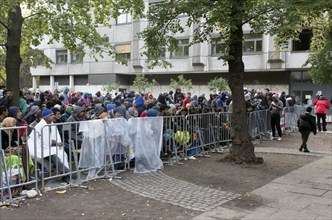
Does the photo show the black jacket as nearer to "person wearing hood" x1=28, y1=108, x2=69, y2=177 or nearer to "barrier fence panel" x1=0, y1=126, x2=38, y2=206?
"person wearing hood" x1=28, y1=108, x2=69, y2=177

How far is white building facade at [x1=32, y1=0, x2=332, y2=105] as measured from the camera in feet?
104

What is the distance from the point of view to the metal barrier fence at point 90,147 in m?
6.97

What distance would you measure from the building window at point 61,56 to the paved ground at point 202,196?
1441 inches

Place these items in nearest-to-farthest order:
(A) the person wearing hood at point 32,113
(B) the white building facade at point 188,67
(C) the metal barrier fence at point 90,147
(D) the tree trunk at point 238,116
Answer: (C) the metal barrier fence at point 90,147 < (A) the person wearing hood at point 32,113 < (D) the tree trunk at point 238,116 < (B) the white building facade at point 188,67

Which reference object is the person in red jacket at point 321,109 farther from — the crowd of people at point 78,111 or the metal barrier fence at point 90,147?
the metal barrier fence at point 90,147

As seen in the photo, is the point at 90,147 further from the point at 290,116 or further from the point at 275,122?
the point at 290,116

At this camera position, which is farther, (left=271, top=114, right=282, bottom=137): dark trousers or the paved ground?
(left=271, top=114, right=282, bottom=137): dark trousers

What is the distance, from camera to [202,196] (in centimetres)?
709

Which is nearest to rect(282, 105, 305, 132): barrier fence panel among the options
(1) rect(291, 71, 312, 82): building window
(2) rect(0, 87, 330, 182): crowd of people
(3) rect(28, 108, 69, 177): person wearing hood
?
(2) rect(0, 87, 330, 182): crowd of people

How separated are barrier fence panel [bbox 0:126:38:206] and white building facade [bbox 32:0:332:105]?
21253 millimetres

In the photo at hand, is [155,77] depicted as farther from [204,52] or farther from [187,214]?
[187,214]

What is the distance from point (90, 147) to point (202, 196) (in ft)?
8.37

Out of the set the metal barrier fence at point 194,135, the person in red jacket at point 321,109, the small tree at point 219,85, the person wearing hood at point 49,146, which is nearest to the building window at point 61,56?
the small tree at point 219,85

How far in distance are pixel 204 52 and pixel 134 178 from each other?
2819cm
